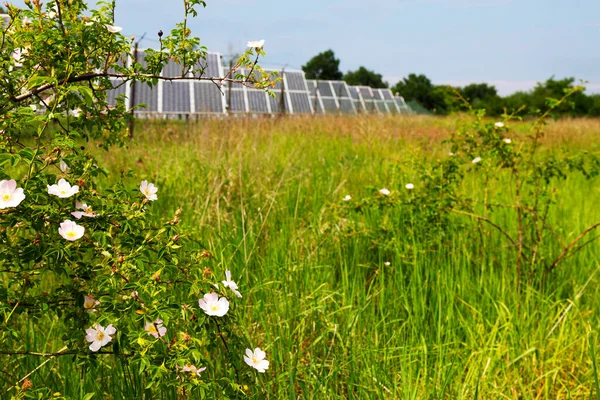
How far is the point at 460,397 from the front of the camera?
1.64 m

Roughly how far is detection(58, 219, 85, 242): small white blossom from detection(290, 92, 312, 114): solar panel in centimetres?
1738

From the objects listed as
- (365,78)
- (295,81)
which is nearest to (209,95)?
(295,81)

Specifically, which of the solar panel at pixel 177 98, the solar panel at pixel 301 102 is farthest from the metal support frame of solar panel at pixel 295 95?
the solar panel at pixel 177 98

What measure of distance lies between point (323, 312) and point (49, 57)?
123 cm

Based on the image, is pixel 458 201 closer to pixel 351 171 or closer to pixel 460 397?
pixel 460 397

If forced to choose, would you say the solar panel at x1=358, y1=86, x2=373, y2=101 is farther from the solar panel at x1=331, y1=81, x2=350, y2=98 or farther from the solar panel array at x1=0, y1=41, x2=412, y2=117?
the solar panel at x1=331, y1=81, x2=350, y2=98

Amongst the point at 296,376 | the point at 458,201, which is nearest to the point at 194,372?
the point at 296,376

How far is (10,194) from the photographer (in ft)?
3.64

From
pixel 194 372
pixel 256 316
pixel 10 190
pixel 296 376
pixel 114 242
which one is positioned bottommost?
pixel 296 376

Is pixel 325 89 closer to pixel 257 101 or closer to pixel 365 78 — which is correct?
pixel 257 101

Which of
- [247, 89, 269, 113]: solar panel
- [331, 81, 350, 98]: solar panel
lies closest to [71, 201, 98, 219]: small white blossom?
[247, 89, 269, 113]: solar panel

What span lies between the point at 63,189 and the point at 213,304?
0.44 m

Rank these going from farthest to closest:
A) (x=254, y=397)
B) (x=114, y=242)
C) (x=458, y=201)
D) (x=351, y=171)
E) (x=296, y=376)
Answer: (x=351, y=171)
(x=458, y=201)
(x=296, y=376)
(x=254, y=397)
(x=114, y=242)

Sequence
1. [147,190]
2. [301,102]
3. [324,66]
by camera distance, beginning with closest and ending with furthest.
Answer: [147,190] → [301,102] → [324,66]
